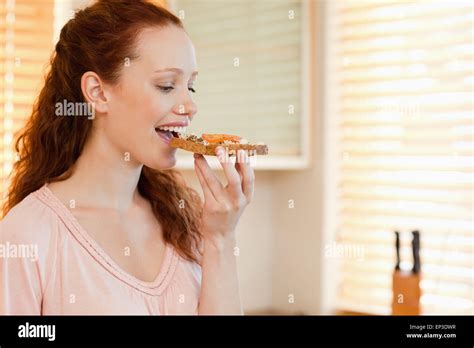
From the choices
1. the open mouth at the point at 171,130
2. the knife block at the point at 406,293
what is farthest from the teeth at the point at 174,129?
the knife block at the point at 406,293

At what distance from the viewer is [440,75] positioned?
188cm

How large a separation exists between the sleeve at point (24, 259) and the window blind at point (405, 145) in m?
1.25

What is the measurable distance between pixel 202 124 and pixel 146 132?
88cm

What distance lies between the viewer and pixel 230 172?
2.97ft

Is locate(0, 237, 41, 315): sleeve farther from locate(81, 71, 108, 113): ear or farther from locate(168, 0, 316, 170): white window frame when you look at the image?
locate(168, 0, 316, 170): white window frame

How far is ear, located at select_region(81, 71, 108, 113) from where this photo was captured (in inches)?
36.5

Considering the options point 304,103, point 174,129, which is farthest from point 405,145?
point 174,129

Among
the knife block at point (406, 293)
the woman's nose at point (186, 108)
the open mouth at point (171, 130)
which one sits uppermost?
the woman's nose at point (186, 108)

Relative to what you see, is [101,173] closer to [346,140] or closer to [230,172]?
[230,172]

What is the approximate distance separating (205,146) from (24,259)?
0.91 feet

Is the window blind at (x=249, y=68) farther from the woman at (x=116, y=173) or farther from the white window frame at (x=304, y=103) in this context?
the woman at (x=116, y=173)

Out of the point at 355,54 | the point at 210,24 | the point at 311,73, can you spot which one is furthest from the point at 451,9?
the point at 210,24

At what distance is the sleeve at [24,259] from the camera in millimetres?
825
